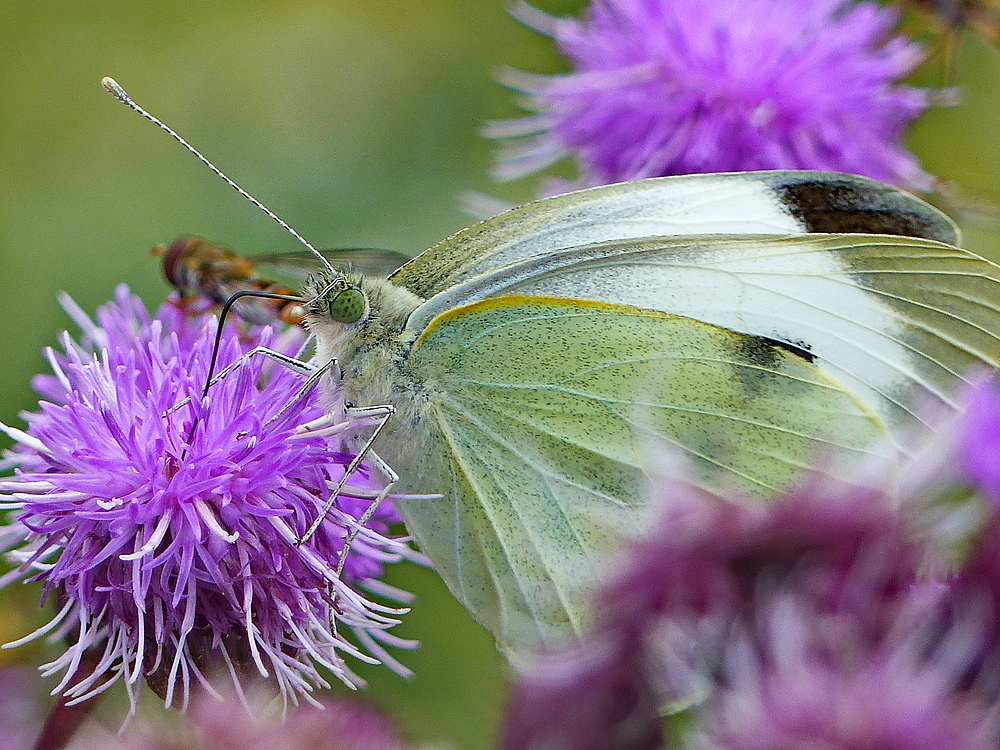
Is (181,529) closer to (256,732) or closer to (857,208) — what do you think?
(256,732)

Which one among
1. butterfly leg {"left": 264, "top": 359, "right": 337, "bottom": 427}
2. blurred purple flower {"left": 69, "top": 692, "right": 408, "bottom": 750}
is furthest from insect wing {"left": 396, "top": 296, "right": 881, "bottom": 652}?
blurred purple flower {"left": 69, "top": 692, "right": 408, "bottom": 750}

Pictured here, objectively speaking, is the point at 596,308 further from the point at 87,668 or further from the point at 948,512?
the point at 948,512

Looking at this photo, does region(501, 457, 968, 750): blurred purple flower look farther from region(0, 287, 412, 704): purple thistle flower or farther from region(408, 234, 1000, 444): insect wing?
region(408, 234, 1000, 444): insect wing

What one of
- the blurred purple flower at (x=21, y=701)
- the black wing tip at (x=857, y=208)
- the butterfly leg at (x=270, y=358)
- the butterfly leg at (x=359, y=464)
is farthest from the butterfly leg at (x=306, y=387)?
the black wing tip at (x=857, y=208)

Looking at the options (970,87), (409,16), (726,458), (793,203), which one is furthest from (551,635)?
(409,16)

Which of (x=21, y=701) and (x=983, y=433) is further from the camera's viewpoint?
(x=983, y=433)

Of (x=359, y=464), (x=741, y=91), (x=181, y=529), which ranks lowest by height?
(x=181, y=529)

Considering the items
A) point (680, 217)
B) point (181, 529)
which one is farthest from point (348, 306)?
point (680, 217)
